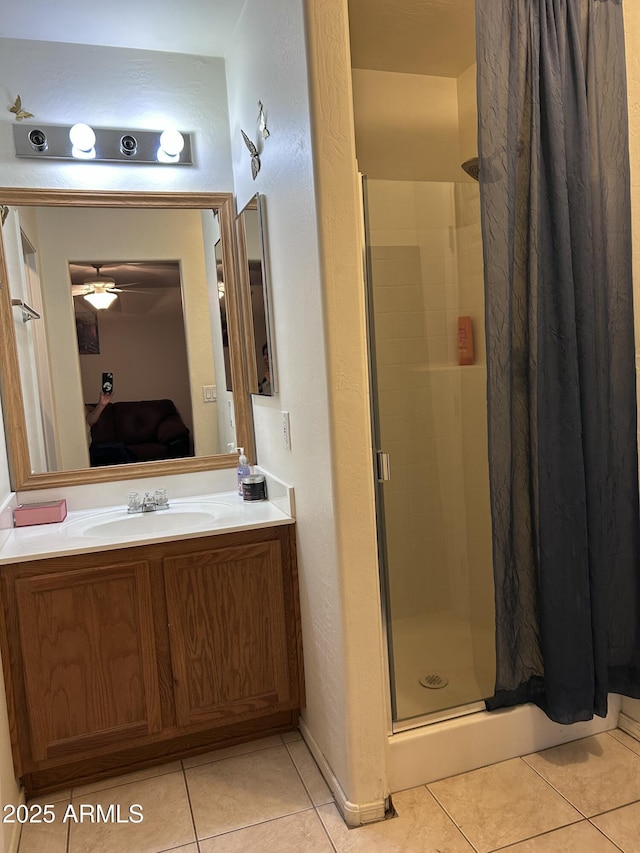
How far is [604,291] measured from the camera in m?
1.94

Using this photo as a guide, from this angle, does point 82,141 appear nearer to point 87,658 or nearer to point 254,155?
point 254,155

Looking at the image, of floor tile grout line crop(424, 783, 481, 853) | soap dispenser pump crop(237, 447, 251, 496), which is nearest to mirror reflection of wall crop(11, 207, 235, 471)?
soap dispenser pump crop(237, 447, 251, 496)

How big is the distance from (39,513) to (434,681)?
153 cm

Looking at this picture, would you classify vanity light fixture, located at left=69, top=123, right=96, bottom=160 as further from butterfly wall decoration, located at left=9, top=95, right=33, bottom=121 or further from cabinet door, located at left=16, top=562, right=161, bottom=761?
cabinet door, located at left=16, top=562, right=161, bottom=761

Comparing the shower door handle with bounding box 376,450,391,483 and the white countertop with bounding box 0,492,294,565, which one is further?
the white countertop with bounding box 0,492,294,565

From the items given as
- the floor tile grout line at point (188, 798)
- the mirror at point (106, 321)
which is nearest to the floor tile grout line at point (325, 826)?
the floor tile grout line at point (188, 798)

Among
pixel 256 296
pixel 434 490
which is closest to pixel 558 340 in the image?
pixel 434 490

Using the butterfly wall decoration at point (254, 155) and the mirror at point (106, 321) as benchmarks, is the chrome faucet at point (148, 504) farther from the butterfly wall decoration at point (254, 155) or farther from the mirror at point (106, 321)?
the butterfly wall decoration at point (254, 155)

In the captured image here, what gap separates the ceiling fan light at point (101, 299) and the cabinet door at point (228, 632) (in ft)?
3.48

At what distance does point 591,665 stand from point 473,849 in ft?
2.06

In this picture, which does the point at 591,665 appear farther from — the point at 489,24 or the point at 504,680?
the point at 489,24

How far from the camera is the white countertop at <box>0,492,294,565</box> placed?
204cm

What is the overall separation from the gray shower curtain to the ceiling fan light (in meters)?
1.46

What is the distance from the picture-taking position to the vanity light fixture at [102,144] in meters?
2.41
